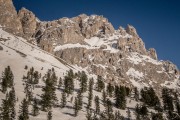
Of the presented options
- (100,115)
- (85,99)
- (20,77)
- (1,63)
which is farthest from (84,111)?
(1,63)

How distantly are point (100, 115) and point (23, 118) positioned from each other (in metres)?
38.8

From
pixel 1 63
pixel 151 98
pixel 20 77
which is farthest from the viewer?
pixel 1 63

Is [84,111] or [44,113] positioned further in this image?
[84,111]

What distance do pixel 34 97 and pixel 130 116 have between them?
4780 cm

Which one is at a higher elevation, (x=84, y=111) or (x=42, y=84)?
(x=42, y=84)

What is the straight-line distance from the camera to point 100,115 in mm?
111688

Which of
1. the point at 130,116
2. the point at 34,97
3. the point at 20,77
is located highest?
the point at 20,77

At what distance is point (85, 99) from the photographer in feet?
445

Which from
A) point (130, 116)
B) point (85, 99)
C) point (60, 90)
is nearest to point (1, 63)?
point (60, 90)

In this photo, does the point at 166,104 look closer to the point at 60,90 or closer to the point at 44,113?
the point at 60,90

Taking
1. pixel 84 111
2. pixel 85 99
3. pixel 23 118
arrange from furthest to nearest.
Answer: pixel 85 99, pixel 84 111, pixel 23 118

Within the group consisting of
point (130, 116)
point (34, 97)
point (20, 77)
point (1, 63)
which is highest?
point (1, 63)

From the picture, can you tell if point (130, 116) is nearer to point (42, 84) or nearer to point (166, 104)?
point (166, 104)


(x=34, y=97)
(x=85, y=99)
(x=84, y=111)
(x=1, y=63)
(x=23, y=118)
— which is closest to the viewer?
(x=23, y=118)
